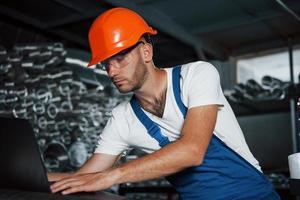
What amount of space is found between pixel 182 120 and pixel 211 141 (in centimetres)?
12

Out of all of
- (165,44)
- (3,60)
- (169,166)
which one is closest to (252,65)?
(165,44)

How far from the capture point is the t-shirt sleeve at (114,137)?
164 centimetres

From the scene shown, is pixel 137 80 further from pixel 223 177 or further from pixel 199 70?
pixel 223 177

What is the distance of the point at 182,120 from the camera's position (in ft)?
4.84

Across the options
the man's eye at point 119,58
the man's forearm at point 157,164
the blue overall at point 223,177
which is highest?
the man's eye at point 119,58

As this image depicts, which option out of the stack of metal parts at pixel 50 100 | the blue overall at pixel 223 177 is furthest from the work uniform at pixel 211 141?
the stack of metal parts at pixel 50 100

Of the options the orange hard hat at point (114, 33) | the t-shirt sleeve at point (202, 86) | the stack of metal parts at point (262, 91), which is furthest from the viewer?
the stack of metal parts at point (262, 91)

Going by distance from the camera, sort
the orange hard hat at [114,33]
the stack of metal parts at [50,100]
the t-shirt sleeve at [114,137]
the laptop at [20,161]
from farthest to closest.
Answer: the stack of metal parts at [50,100] < the t-shirt sleeve at [114,137] < the orange hard hat at [114,33] < the laptop at [20,161]

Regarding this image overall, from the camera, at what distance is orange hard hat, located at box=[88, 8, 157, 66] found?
144 centimetres

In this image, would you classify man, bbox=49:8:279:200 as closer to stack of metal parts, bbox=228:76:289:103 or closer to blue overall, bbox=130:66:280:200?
blue overall, bbox=130:66:280:200

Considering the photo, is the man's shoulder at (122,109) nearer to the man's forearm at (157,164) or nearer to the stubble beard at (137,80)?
the stubble beard at (137,80)

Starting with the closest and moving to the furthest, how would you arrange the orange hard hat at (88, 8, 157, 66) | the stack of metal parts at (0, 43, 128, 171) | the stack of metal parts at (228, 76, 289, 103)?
the orange hard hat at (88, 8, 157, 66)
the stack of metal parts at (0, 43, 128, 171)
the stack of metal parts at (228, 76, 289, 103)

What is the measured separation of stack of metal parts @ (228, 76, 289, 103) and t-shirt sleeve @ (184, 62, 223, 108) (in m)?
2.15

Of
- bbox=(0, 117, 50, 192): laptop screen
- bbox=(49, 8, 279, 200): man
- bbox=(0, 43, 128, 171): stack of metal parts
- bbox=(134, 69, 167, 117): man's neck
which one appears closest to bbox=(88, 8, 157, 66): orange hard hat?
bbox=(49, 8, 279, 200): man
